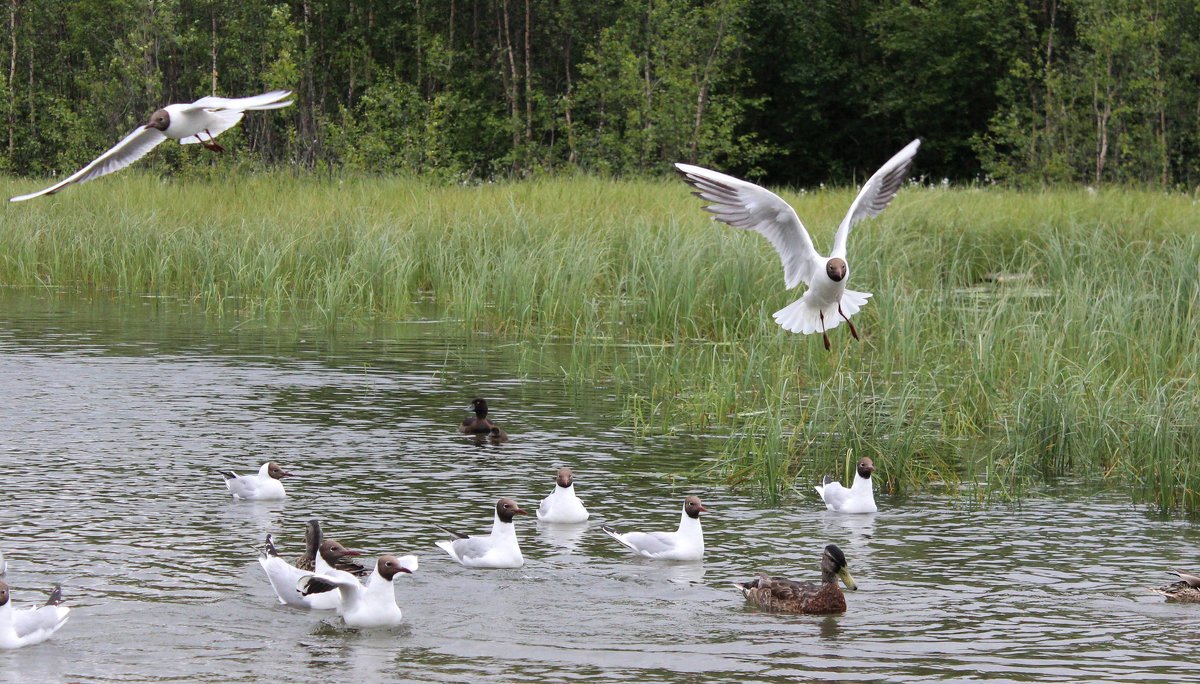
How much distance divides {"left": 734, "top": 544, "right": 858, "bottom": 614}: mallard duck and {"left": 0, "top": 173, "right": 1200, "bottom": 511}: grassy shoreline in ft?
7.29

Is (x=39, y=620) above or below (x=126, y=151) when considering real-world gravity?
below

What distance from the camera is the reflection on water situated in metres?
6.51

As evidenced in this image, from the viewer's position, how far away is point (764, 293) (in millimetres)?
14422

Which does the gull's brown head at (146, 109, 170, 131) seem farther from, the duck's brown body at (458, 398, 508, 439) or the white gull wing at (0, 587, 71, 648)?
the white gull wing at (0, 587, 71, 648)

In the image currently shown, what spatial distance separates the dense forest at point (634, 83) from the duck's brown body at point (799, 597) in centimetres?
2036

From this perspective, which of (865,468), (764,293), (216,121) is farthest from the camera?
(764,293)

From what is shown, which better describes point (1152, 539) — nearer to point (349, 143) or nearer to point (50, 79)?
point (349, 143)

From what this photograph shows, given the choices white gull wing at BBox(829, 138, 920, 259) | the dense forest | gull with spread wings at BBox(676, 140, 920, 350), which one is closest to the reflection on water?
gull with spread wings at BBox(676, 140, 920, 350)

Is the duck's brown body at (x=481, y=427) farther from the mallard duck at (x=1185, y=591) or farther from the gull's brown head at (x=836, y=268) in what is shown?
the mallard duck at (x=1185, y=591)

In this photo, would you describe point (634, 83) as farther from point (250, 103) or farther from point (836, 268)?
point (250, 103)

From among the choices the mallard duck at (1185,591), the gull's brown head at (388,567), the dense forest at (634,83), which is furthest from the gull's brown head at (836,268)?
the dense forest at (634,83)

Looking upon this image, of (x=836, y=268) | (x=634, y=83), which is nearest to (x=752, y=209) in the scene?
(x=836, y=268)

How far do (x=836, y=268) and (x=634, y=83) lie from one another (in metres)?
24.1

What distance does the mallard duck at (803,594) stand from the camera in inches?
283
